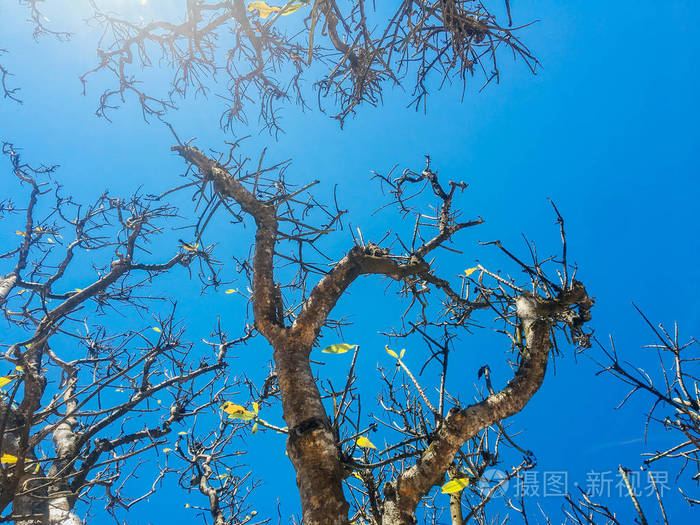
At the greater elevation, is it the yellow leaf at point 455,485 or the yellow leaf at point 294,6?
the yellow leaf at point 294,6

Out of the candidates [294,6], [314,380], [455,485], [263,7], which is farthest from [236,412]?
[263,7]

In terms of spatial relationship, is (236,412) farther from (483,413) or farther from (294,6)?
(294,6)

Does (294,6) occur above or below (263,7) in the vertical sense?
below

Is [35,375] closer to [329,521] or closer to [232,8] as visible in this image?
[329,521]

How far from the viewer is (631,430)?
2761 inches

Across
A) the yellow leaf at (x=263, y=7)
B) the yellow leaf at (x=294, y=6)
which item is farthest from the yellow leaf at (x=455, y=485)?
the yellow leaf at (x=263, y=7)

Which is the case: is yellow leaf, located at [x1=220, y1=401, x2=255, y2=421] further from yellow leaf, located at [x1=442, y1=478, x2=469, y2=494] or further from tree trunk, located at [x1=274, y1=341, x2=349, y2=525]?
yellow leaf, located at [x1=442, y1=478, x2=469, y2=494]

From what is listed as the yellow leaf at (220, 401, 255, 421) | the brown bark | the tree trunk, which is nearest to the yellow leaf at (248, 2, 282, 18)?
the brown bark

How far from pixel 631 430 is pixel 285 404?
300 ft

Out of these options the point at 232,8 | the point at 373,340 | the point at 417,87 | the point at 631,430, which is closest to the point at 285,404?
the point at 417,87

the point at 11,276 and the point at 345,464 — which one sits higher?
the point at 11,276

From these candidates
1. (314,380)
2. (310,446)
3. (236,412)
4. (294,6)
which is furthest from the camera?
(294,6)

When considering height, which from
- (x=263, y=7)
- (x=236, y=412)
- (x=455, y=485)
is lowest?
(x=455, y=485)

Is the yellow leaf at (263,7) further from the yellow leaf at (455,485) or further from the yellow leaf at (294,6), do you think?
the yellow leaf at (455,485)
